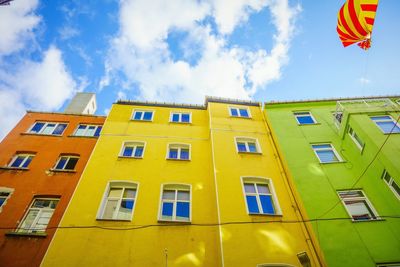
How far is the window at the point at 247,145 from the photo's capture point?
14477 mm

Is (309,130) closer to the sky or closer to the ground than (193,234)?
closer to the sky

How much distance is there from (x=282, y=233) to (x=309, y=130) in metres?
7.88

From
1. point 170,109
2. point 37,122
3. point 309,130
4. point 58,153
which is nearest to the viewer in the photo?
point 58,153

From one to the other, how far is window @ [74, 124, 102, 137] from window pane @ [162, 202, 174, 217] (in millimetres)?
7881

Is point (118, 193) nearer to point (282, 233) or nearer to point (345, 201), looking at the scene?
point (282, 233)

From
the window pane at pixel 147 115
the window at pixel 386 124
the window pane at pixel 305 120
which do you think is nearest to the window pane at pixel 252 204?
the window pane at pixel 305 120

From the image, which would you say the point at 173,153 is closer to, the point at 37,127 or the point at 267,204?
the point at 267,204

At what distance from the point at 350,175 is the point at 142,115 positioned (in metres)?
13.7

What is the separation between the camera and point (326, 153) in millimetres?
13828

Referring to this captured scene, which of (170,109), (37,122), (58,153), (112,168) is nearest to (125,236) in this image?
(112,168)

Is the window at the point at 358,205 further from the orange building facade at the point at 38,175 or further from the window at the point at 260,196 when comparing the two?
the orange building facade at the point at 38,175

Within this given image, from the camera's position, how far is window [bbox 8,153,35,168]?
13.4 m

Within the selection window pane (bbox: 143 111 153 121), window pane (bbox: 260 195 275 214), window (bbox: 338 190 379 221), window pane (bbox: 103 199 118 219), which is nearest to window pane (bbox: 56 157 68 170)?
window pane (bbox: 103 199 118 219)

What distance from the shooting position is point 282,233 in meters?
9.90
